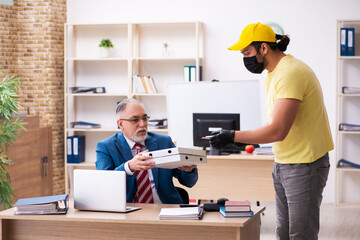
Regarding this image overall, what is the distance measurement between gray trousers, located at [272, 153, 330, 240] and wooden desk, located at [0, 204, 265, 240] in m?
0.20

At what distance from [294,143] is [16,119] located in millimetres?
3459

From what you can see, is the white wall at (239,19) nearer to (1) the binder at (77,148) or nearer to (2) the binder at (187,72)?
(2) the binder at (187,72)

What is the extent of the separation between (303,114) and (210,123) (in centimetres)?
254

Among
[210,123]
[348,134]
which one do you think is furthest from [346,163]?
[210,123]

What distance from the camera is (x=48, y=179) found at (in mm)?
6379

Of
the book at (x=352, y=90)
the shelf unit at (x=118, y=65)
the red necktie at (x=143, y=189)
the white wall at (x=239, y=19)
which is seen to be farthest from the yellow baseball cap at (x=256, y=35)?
the white wall at (x=239, y=19)

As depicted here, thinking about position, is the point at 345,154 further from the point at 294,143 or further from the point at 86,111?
the point at 294,143

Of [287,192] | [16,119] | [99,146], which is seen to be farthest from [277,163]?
[16,119]

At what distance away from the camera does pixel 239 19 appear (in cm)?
721

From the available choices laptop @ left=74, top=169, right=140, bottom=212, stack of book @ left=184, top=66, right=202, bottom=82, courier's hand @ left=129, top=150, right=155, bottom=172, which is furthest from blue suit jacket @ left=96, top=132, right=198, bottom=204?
stack of book @ left=184, top=66, right=202, bottom=82

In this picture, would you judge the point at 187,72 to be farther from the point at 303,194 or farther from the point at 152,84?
the point at 303,194

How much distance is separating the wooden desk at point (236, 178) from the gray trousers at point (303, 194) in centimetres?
253

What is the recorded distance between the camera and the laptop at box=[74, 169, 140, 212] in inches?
109

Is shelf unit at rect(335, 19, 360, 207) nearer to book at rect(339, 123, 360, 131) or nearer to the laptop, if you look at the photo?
book at rect(339, 123, 360, 131)
